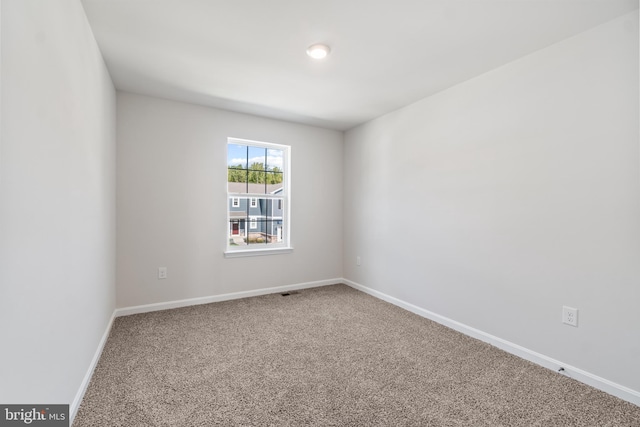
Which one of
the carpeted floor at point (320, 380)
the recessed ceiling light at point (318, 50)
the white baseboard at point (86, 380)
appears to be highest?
the recessed ceiling light at point (318, 50)

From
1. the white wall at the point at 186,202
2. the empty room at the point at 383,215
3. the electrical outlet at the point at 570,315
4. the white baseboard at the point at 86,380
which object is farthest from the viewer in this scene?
the white wall at the point at 186,202

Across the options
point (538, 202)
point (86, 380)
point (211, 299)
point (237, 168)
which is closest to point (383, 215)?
point (538, 202)

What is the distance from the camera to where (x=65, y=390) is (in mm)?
1528

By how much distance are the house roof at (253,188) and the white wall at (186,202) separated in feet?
0.63

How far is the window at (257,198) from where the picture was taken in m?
3.88

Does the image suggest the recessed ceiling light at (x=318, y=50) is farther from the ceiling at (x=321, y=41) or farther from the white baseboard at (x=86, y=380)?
the white baseboard at (x=86, y=380)

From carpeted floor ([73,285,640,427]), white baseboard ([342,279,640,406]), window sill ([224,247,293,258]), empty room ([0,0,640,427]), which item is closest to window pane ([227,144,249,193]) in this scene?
empty room ([0,0,640,427])

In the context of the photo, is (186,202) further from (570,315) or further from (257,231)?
(570,315)

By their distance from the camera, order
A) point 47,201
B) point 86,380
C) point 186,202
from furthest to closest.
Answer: point 186,202 < point 86,380 < point 47,201

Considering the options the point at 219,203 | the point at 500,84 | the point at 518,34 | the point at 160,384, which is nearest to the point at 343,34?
the point at 518,34

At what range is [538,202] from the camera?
229 centimetres

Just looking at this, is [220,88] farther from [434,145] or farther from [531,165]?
[531,165]

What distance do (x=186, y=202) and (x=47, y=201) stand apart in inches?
87.0

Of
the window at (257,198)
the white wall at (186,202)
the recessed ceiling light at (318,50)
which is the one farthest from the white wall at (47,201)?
the window at (257,198)
